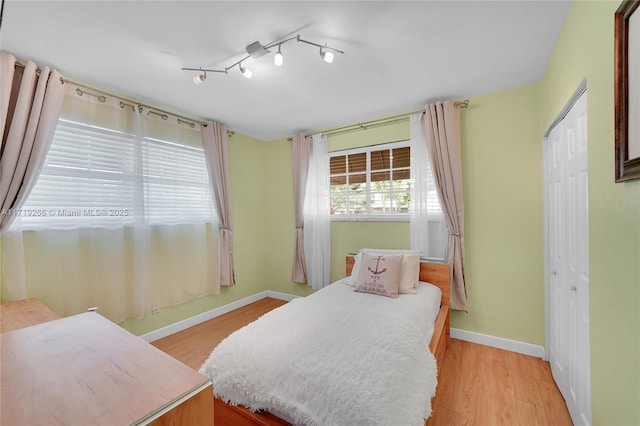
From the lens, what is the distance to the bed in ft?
3.67

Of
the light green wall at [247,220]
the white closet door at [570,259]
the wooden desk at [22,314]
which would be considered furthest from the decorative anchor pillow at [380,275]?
the wooden desk at [22,314]

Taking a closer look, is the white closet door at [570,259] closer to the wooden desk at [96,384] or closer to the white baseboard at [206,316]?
the wooden desk at [96,384]

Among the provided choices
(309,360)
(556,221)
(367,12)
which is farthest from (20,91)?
(556,221)

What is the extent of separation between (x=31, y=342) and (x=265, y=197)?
323cm

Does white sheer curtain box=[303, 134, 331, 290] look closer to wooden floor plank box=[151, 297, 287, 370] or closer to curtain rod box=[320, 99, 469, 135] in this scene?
curtain rod box=[320, 99, 469, 135]

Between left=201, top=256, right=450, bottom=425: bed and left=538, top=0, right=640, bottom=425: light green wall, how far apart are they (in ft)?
2.38

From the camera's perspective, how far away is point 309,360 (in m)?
1.31

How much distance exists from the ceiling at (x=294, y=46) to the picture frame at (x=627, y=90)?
0.81 m

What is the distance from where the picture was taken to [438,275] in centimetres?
265

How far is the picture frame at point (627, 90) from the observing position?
82 centimetres

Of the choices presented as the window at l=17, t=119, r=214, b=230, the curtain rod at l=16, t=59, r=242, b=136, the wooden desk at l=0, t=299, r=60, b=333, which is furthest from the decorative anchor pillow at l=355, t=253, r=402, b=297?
the curtain rod at l=16, t=59, r=242, b=136

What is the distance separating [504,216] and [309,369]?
236cm

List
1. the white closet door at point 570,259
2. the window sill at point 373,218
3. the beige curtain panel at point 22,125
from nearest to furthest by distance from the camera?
the white closet door at point 570,259 < the beige curtain panel at point 22,125 < the window sill at point 373,218

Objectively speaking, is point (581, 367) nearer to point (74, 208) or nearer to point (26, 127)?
point (74, 208)
